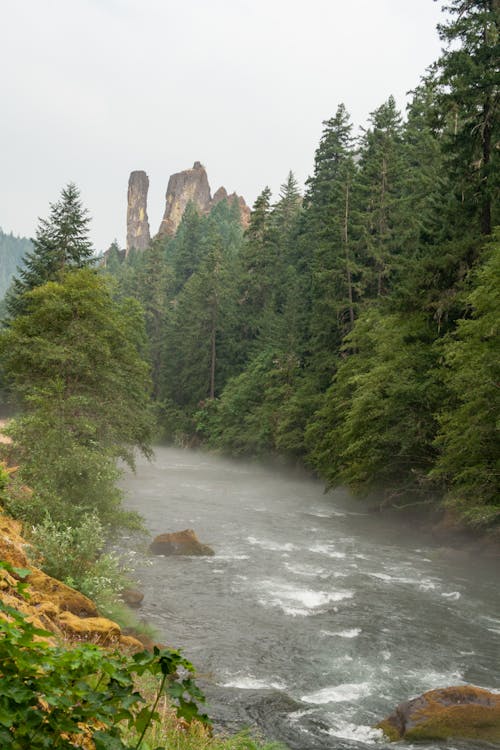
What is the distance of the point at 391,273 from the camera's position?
38.7 meters

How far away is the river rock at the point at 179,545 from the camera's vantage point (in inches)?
752

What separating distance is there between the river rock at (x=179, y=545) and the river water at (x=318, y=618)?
442mm

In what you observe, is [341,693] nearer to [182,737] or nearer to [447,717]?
[447,717]

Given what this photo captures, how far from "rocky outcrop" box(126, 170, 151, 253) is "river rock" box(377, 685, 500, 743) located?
14878 cm

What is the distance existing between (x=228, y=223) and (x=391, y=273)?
3109 inches

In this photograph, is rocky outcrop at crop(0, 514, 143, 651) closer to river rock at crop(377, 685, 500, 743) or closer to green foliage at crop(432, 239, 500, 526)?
river rock at crop(377, 685, 500, 743)

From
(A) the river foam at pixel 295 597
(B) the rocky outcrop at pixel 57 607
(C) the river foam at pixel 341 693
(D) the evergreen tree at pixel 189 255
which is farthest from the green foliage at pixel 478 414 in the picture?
(D) the evergreen tree at pixel 189 255

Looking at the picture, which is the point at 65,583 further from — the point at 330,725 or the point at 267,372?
the point at 267,372

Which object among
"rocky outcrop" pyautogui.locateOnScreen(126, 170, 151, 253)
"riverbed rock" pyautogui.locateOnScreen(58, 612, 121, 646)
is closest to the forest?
"riverbed rock" pyautogui.locateOnScreen(58, 612, 121, 646)

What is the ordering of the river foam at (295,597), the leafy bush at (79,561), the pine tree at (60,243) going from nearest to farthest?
the leafy bush at (79,561), the river foam at (295,597), the pine tree at (60,243)

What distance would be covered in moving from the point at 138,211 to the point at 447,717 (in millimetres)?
154623

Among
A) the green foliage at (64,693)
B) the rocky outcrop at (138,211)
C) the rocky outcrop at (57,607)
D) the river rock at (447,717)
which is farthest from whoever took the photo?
the rocky outcrop at (138,211)

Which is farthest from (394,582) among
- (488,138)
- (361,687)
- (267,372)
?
(267,372)

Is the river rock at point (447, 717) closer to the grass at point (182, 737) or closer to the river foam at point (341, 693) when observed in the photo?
the river foam at point (341, 693)
